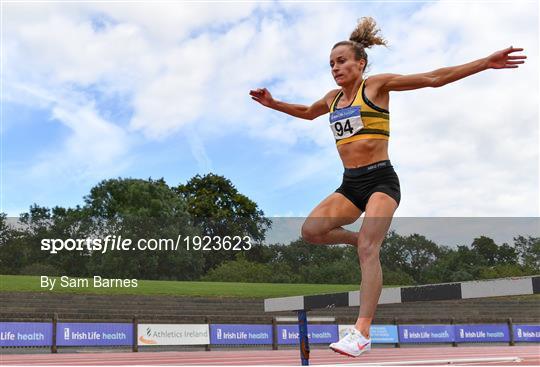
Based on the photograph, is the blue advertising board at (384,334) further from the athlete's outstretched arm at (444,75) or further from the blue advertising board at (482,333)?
the athlete's outstretched arm at (444,75)

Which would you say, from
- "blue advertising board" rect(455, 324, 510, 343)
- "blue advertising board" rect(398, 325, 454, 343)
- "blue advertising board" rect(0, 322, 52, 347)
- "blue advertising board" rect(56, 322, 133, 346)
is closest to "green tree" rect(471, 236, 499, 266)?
"blue advertising board" rect(455, 324, 510, 343)

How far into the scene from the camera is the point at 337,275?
31.6 m

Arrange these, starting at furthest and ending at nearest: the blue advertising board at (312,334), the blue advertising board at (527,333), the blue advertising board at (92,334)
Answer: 1. the blue advertising board at (527,333)
2. the blue advertising board at (312,334)
3. the blue advertising board at (92,334)

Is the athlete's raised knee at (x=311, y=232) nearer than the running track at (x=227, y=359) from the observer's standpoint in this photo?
Yes

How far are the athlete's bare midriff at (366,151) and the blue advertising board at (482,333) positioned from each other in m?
20.0

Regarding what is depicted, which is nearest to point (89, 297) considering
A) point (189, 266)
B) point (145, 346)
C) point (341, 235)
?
point (189, 266)

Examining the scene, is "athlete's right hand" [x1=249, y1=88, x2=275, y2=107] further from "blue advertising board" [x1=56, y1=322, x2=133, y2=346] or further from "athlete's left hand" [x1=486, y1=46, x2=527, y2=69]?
"blue advertising board" [x1=56, y1=322, x2=133, y2=346]

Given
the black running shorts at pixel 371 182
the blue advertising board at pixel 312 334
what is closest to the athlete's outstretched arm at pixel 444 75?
the black running shorts at pixel 371 182

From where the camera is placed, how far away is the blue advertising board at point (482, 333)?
22.9 m

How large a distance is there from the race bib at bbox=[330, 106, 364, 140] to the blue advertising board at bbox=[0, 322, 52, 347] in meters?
14.9

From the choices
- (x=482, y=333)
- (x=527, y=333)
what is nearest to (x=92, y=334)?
(x=482, y=333)

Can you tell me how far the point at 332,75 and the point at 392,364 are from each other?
3788mm

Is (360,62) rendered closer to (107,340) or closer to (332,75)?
(332,75)

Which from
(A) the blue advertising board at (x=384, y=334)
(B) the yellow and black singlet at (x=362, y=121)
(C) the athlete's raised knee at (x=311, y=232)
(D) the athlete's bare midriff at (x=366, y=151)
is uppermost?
(B) the yellow and black singlet at (x=362, y=121)
